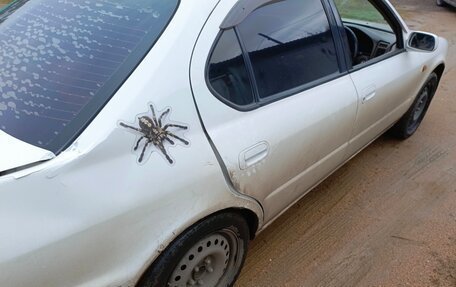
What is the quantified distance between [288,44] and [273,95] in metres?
0.35

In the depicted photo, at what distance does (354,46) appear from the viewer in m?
3.05

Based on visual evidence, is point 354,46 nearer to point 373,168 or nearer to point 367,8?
point 367,8

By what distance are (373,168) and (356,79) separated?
1.21 m

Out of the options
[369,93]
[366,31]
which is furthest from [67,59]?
[366,31]

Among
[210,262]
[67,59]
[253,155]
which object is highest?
[67,59]

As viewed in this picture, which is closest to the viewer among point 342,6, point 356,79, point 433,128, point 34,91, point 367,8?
point 34,91

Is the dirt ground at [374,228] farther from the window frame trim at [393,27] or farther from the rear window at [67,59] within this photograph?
the rear window at [67,59]

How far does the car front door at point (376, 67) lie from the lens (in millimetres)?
2611

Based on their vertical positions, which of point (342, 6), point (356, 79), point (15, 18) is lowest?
point (356, 79)

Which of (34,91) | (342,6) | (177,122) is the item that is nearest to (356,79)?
(342,6)

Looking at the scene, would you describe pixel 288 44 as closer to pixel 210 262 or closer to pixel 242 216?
pixel 242 216

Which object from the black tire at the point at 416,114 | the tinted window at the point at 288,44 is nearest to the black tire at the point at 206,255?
the tinted window at the point at 288,44

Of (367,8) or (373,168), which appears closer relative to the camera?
(367,8)

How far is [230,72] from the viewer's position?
1.83 metres
